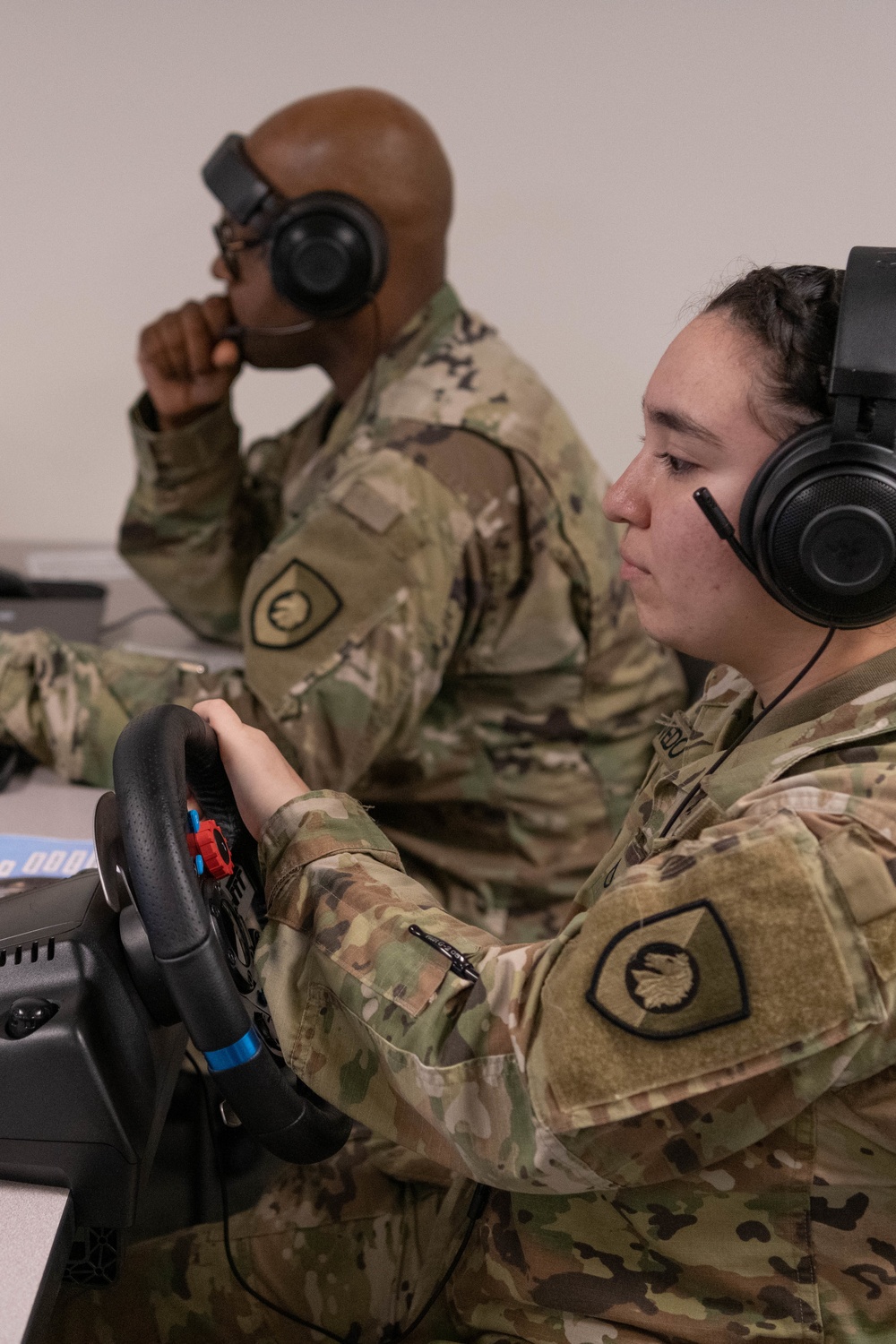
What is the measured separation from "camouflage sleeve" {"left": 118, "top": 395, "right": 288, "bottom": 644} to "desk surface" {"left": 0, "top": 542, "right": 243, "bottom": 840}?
0.20 feet

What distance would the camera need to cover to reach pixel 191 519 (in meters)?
1.81

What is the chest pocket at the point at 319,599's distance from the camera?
127cm

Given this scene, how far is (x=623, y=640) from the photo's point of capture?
4.94 feet

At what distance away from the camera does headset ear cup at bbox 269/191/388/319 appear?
144cm

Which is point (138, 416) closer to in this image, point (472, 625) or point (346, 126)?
point (346, 126)

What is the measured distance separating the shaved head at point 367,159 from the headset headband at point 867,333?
96cm

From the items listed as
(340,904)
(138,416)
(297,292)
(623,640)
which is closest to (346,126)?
(297,292)

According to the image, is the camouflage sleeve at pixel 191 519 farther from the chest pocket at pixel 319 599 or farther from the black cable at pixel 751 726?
the black cable at pixel 751 726

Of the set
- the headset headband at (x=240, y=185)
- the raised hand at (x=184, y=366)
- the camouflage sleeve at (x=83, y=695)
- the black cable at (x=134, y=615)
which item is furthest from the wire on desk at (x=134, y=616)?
the headset headband at (x=240, y=185)

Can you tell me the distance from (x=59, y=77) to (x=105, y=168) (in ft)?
0.49

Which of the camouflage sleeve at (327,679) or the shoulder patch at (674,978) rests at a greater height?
the shoulder patch at (674,978)

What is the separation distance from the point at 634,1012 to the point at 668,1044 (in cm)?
2

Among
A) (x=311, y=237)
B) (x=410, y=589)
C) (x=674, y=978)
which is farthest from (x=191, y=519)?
(x=674, y=978)

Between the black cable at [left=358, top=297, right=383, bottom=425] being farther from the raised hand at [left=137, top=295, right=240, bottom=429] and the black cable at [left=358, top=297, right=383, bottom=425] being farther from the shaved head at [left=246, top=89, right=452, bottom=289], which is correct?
the raised hand at [left=137, top=295, right=240, bottom=429]
